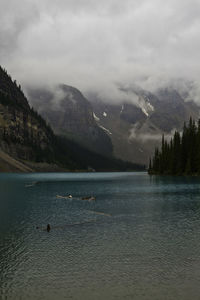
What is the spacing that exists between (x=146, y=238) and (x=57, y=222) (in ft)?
51.4

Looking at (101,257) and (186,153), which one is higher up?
(186,153)

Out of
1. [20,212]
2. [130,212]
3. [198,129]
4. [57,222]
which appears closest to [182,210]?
[130,212]

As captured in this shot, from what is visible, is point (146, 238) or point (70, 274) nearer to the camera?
point (70, 274)

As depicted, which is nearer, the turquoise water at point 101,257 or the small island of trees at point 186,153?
the turquoise water at point 101,257

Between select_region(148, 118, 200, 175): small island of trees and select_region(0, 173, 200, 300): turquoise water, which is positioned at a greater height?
select_region(148, 118, 200, 175): small island of trees

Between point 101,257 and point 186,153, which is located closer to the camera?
point 101,257

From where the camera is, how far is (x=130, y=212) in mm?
53219

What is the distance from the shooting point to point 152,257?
27.1 m

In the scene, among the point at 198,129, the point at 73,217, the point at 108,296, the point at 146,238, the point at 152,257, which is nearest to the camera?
the point at 108,296

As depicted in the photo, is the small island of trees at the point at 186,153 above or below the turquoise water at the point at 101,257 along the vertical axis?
above

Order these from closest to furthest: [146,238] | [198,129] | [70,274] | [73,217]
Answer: [70,274] < [146,238] < [73,217] < [198,129]

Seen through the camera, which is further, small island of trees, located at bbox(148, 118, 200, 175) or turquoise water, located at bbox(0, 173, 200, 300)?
small island of trees, located at bbox(148, 118, 200, 175)

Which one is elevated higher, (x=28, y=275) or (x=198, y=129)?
(x=198, y=129)

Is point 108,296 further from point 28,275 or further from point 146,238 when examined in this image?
point 146,238
